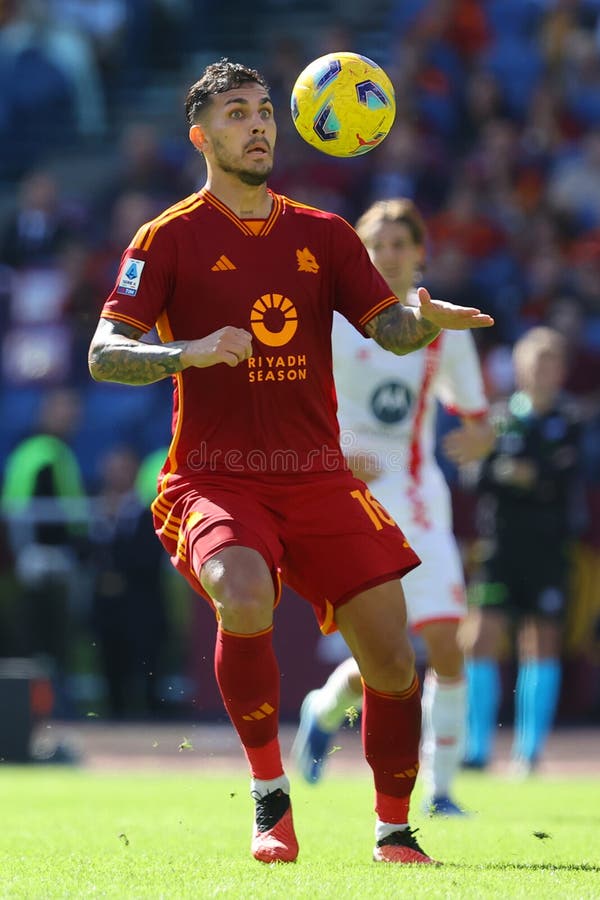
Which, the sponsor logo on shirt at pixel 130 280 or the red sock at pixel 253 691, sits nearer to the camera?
the red sock at pixel 253 691

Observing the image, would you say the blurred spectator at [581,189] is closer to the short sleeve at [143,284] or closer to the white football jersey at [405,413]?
the white football jersey at [405,413]

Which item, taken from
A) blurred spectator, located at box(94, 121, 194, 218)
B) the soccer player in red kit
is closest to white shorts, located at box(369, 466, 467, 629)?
the soccer player in red kit

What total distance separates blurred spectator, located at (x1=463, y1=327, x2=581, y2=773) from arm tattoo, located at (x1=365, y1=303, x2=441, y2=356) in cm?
479

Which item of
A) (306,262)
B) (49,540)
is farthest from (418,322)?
(49,540)

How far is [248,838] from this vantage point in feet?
22.6

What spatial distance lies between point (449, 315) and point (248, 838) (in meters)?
2.35

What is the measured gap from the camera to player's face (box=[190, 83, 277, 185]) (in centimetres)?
609

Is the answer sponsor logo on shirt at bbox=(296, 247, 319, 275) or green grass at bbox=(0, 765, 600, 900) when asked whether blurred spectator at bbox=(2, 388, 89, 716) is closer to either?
green grass at bbox=(0, 765, 600, 900)

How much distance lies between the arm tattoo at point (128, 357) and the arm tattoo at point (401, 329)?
0.82 m

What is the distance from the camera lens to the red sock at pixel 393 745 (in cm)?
600

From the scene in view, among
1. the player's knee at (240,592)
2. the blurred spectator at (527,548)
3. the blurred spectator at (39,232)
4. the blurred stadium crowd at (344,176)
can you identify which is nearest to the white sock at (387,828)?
the player's knee at (240,592)

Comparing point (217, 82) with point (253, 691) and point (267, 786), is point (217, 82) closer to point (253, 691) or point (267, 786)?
point (253, 691)

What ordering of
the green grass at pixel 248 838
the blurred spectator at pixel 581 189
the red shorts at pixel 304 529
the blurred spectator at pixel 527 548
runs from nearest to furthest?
the green grass at pixel 248 838 < the red shorts at pixel 304 529 < the blurred spectator at pixel 527 548 < the blurred spectator at pixel 581 189

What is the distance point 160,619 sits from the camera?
14.6 meters
